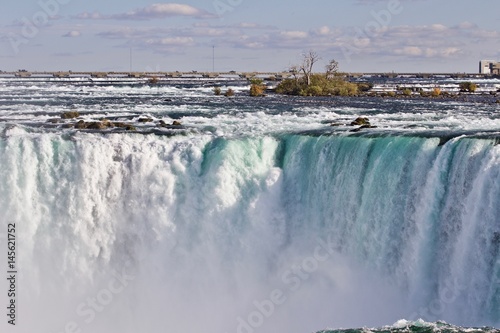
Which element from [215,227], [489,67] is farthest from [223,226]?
[489,67]

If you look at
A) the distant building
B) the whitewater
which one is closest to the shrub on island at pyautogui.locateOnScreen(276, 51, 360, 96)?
the whitewater

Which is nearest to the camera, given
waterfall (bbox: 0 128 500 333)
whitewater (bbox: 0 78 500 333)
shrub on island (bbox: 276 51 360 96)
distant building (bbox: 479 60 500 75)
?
whitewater (bbox: 0 78 500 333)

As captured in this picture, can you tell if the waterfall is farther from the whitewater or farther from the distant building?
the distant building

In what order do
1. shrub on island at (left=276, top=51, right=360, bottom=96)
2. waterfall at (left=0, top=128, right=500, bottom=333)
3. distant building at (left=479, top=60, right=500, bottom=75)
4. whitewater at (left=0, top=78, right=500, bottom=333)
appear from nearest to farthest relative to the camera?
whitewater at (left=0, top=78, right=500, bottom=333), waterfall at (left=0, top=128, right=500, bottom=333), shrub on island at (left=276, top=51, right=360, bottom=96), distant building at (left=479, top=60, right=500, bottom=75)

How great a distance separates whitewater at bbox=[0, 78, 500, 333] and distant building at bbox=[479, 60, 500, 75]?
160m

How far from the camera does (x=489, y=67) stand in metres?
184

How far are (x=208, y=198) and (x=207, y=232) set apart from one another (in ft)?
3.55

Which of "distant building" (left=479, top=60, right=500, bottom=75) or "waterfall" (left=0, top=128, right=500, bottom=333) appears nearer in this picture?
"waterfall" (left=0, top=128, right=500, bottom=333)

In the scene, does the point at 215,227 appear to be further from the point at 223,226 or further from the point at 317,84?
the point at 317,84

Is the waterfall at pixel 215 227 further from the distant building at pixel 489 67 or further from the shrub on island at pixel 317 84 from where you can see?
the distant building at pixel 489 67

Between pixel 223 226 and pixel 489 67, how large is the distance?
170m

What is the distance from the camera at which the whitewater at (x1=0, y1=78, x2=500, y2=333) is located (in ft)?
73.5

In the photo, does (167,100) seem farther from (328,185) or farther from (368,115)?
(328,185)

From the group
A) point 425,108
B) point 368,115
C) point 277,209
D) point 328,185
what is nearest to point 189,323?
point 277,209
